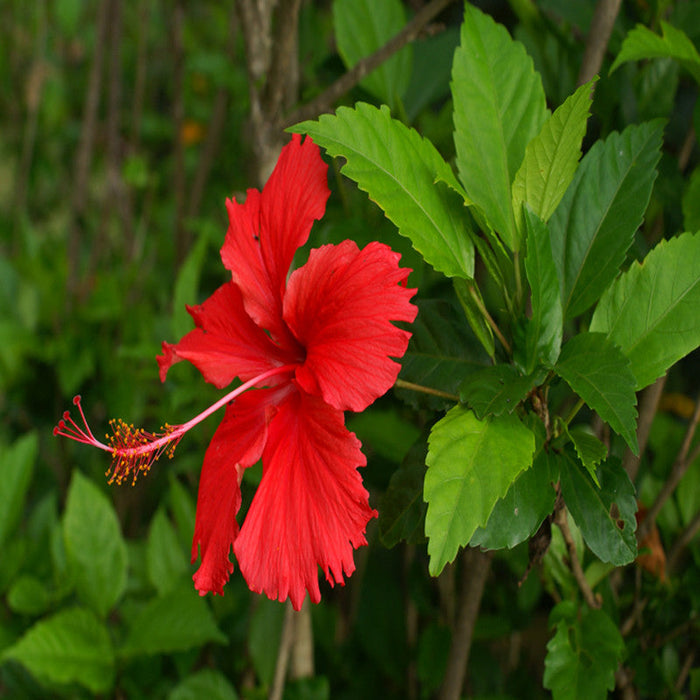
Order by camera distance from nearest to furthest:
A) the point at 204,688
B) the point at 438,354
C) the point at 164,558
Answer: the point at 438,354 → the point at 204,688 → the point at 164,558

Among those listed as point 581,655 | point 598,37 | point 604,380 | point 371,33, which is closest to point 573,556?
point 581,655

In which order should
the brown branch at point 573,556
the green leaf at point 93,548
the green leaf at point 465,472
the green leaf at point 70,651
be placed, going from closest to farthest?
the green leaf at point 465,472
the brown branch at point 573,556
the green leaf at point 70,651
the green leaf at point 93,548

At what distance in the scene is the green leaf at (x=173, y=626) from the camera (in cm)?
79

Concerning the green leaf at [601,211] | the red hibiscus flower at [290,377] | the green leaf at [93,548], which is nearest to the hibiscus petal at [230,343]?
the red hibiscus flower at [290,377]

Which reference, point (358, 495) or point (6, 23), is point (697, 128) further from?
point (6, 23)

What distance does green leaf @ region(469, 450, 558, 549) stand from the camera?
1.50 ft

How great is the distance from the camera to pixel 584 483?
495 mm

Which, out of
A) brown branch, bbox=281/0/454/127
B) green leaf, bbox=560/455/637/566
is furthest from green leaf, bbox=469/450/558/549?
brown branch, bbox=281/0/454/127

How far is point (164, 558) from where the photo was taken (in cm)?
92

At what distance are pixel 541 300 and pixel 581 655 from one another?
30 centimetres

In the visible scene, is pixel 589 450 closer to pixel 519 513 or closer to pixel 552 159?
pixel 519 513

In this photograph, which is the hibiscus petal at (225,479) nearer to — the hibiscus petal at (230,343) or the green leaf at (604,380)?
the hibiscus petal at (230,343)

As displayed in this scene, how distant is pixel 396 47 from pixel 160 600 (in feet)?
2.16

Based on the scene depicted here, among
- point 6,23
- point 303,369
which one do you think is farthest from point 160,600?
point 6,23
